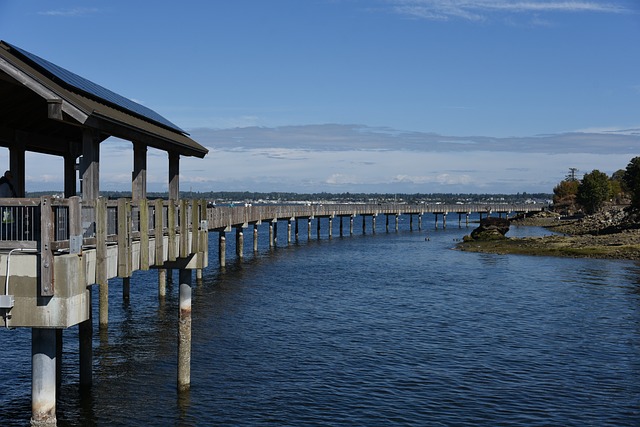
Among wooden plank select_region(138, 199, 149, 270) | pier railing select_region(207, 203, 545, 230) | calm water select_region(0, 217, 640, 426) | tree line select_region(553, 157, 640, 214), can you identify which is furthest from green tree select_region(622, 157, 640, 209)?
wooden plank select_region(138, 199, 149, 270)

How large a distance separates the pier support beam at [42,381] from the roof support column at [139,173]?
7637mm

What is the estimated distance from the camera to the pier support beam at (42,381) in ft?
40.2

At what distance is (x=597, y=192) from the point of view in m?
126

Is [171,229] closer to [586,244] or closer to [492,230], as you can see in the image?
[586,244]

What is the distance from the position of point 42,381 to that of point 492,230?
75.0 m

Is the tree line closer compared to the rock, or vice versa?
the rock

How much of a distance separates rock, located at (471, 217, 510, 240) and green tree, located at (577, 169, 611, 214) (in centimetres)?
4899

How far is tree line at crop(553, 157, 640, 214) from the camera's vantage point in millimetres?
95562

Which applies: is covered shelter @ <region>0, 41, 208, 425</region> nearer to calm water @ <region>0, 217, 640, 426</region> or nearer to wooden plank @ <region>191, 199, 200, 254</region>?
wooden plank @ <region>191, 199, 200, 254</region>

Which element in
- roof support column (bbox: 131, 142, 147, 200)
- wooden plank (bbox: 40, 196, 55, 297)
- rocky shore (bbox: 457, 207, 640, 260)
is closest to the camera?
wooden plank (bbox: 40, 196, 55, 297)

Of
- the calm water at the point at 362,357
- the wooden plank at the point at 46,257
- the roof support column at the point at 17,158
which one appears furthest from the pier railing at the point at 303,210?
the wooden plank at the point at 46,257

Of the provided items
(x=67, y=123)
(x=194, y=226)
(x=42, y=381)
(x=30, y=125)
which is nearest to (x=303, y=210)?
(x=194, y=226)

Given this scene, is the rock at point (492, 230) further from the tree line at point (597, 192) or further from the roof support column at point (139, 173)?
the roof support column at point (139, 173)

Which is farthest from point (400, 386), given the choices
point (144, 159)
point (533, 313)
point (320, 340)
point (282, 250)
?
point (282, 250)
